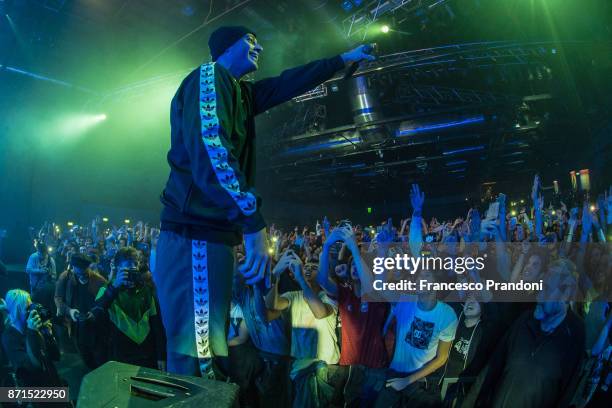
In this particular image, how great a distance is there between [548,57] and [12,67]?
451 inches

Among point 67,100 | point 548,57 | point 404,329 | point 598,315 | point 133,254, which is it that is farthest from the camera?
point 67,100

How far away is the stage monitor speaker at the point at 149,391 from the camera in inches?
32.7

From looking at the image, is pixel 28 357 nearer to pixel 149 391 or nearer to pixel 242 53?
pixel 149 391

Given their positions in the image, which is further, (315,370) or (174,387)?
(315,370)

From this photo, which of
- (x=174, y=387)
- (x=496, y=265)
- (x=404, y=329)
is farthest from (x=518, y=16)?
(x=174, y=387)

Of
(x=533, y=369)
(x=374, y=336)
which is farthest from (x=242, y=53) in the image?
(x=374, y=336)

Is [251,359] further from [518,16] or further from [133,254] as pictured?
[518,16]

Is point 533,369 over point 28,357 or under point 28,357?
over

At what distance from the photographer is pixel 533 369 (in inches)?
90.1

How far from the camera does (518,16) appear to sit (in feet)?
21.8

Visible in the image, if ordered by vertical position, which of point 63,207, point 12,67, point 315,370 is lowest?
point 315,370

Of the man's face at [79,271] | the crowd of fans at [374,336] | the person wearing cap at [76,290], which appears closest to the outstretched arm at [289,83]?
the crowd of fans at [374,336]

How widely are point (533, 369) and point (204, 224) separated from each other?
7.16 ft

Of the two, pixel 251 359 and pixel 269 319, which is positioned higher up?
pixel 269 319
